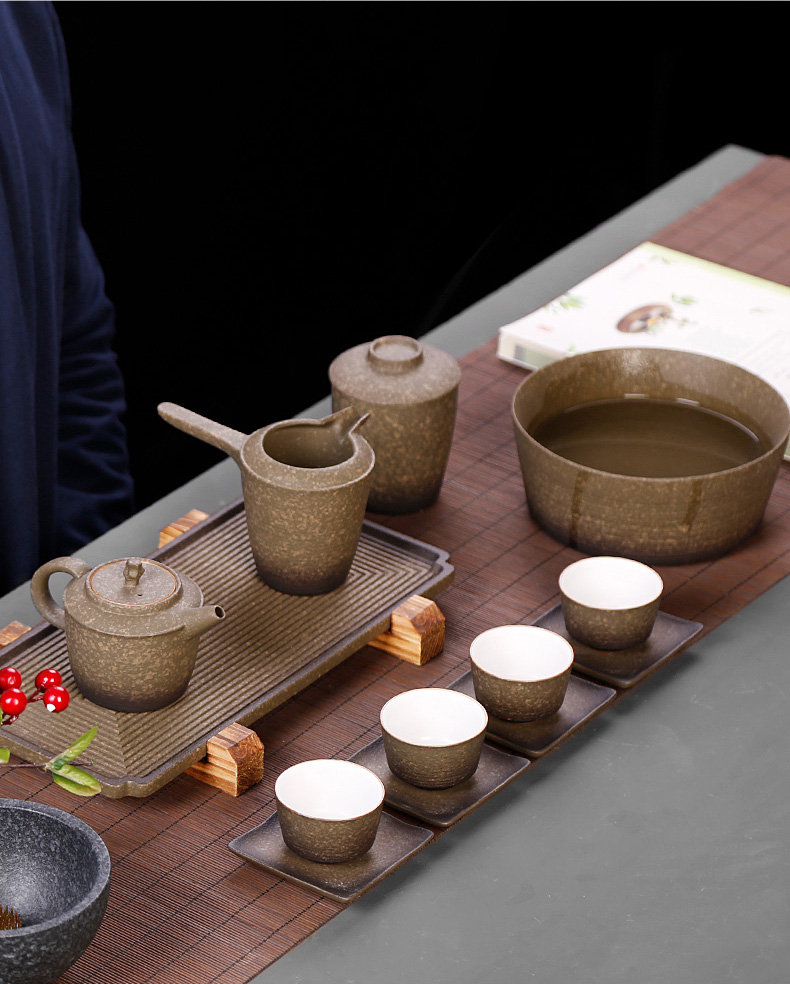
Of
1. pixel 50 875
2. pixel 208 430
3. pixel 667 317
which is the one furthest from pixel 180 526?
pixel 667 317

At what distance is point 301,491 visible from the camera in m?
1.30

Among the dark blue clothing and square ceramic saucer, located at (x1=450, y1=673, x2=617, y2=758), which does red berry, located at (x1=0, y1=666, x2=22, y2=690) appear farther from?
the dark blue clothing

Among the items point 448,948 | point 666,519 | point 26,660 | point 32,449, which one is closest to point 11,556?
point 32,449

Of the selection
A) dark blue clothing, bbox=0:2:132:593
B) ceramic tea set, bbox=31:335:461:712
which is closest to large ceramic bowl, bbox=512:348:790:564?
ceramic tea set, bbox=31:335:461:712

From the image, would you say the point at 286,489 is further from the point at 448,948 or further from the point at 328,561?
the point at 448,948

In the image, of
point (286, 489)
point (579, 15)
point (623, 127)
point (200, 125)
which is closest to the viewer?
point (286, 489)

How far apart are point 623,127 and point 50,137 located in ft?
6.08

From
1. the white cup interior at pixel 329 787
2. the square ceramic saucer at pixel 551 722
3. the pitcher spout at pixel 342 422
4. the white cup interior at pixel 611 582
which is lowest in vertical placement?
the square ceramic saucer at pixel 551 722

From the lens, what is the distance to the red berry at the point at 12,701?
3.55 ft

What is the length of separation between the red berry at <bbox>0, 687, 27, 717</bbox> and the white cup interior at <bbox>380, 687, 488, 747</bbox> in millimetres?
287

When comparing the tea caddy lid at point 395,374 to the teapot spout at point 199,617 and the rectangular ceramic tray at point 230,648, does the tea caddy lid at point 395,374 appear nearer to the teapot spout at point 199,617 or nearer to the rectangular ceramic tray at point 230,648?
the rectangular ceramic tray at point 230,648

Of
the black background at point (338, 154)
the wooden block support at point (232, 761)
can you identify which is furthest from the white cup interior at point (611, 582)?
the black background at point (338, 154)

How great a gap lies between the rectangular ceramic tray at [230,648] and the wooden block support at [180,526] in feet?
0.09

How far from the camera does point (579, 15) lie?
127 inches
